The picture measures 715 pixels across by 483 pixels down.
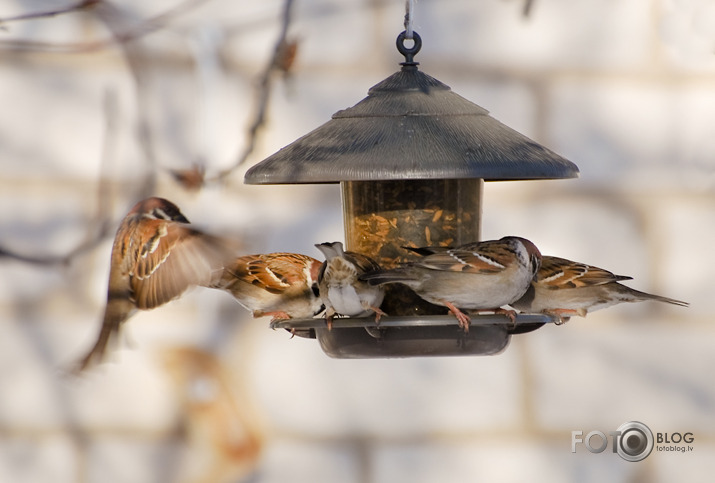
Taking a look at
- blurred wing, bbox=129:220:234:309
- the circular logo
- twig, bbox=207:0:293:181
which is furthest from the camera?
the circular logo

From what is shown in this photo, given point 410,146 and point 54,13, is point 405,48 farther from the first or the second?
point 54,13

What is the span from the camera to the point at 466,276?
321cm

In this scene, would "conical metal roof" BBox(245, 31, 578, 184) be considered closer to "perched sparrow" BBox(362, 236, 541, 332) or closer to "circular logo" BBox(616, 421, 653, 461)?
"perched sparrow" BBox(362, 236, 541, 332)

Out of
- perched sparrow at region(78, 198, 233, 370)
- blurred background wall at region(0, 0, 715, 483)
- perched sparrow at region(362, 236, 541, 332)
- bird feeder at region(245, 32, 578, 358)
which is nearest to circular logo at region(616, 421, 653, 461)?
blurred background wall at region(0, 0, 715, 483)

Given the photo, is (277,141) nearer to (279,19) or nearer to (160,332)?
(279,19)

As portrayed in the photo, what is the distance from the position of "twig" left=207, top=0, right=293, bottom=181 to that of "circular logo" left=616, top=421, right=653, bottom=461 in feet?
7.27

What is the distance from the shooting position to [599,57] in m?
5.14

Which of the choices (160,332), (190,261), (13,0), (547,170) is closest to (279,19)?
(13,0)

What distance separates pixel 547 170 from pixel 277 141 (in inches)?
88.3

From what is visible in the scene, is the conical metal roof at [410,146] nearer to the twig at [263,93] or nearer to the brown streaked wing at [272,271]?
the brown streaked wing at [272,271]

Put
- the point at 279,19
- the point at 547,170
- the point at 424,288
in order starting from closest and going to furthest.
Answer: the point at 547,170 < the point at 424,288 < the point at 279,19

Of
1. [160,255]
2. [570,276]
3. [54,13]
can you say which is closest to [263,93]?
[54,13]

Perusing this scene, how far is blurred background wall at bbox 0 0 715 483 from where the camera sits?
5023 millimetres

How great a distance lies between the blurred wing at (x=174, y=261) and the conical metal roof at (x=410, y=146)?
280mm
